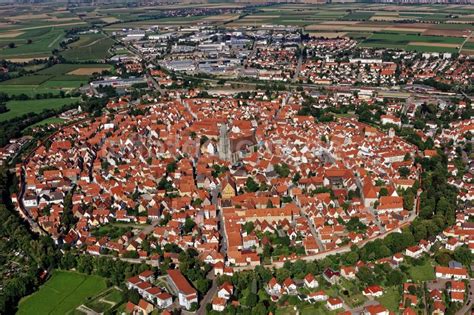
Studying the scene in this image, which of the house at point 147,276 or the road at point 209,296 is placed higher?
the house at point 147,276

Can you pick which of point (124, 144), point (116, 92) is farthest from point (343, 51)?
point (124, 144)

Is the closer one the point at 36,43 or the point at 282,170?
the point at 282,170

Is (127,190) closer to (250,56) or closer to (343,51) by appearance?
(250,56)

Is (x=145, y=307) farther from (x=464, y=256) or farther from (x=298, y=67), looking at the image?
(x=298, y=67)

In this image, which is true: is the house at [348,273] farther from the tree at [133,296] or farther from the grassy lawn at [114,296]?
the grassy lawn at [114,296]

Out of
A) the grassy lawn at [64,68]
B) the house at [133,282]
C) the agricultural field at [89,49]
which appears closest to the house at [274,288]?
the house at [133,282]

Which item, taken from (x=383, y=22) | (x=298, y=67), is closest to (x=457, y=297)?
(x=298, y=67)
